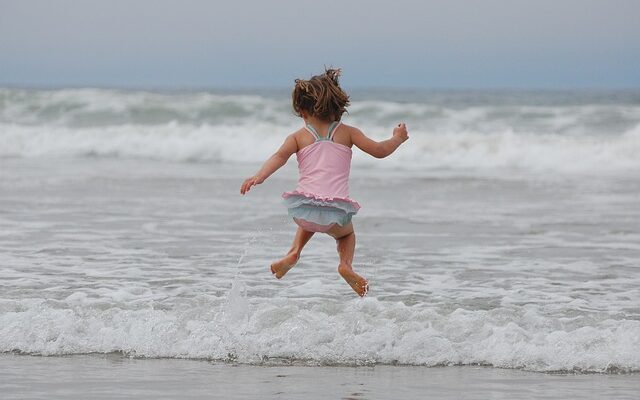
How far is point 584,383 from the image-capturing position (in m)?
5.36

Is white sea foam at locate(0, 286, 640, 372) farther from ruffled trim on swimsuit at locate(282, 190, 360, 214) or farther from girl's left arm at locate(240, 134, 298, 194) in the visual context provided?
girl's left arm at locate(240, 134, 298, 194)

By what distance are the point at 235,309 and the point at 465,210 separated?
6.15m

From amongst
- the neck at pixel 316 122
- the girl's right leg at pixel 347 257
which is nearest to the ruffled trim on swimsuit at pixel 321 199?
the girl's right leg at pixel 347 257

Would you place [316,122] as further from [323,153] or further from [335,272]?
[335,272]

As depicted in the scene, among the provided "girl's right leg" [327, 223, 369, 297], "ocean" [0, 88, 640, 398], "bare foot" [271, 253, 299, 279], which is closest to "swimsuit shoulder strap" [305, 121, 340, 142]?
"girl's right leg" [327, 223, 369, 297]

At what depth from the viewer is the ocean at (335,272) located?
5.91 m

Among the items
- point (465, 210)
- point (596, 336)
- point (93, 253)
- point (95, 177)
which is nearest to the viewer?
point (596, 336)

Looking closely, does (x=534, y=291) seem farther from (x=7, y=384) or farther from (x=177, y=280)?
(x=7, y=384)

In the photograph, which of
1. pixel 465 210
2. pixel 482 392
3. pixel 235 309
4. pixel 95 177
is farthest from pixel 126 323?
pixel 95 177

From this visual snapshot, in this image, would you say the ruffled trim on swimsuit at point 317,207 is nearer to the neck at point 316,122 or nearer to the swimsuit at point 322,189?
the swimsuit at point 322,189

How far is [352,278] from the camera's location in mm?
6090

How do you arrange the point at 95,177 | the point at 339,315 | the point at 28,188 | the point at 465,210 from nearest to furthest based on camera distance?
the point at 339,315 → the point at 465,210 → the point at 28,188 → the point at 95,177

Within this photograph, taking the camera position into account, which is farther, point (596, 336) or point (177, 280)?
point (177, 280)

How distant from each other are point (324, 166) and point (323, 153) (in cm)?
7
